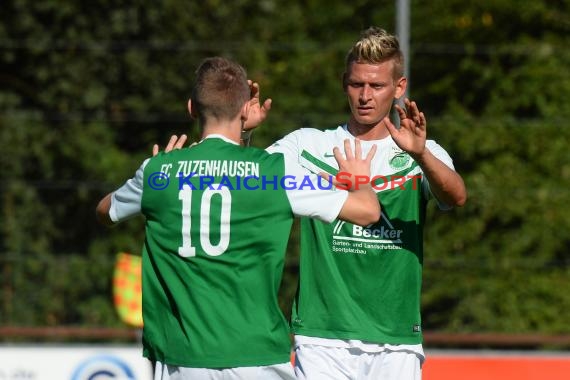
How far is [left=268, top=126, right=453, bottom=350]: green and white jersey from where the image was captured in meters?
4.58

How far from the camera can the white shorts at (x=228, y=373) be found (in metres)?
3.70

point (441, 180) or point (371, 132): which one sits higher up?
point (371, 132)

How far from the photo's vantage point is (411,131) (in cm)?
420

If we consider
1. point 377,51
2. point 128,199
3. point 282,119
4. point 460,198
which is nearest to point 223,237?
point 128,199

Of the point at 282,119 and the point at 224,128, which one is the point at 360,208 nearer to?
the point at 224,128

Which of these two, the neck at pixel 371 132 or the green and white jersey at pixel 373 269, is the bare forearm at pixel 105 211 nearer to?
the green and white jersey at pixel 373 269

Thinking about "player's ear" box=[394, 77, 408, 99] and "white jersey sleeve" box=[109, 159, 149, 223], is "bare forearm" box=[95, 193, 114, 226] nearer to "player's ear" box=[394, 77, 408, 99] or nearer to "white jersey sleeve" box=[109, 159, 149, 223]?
"white jersey sleeve" box=[109, 159, 149, 223]

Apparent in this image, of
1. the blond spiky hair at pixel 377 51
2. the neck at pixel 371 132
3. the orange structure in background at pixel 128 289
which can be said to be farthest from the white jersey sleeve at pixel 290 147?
the orange structure in background at pixel 128 289

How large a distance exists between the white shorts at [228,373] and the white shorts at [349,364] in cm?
83

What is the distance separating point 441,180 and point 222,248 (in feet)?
3.43

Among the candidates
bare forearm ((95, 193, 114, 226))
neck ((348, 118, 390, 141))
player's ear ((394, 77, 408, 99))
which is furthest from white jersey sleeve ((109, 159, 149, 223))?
player's ear ((394, 77, 408, 99))

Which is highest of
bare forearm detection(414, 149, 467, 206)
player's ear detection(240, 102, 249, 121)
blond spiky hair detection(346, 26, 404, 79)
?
blond spiky hair detection(346, 26, 404, 79)

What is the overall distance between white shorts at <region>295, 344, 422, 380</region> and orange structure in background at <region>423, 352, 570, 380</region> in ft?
8.52

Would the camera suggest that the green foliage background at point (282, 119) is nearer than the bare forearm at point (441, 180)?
No
